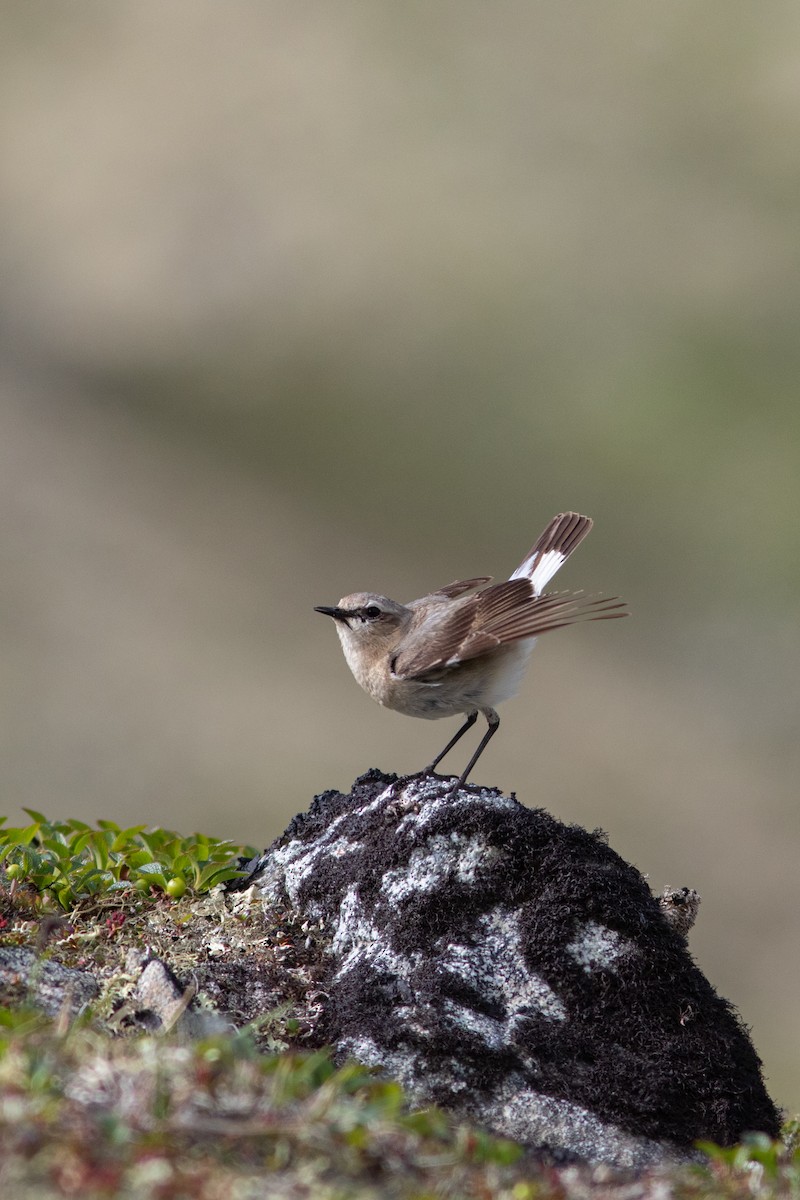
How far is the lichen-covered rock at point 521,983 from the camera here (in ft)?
15.8

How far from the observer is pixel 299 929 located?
5770mm

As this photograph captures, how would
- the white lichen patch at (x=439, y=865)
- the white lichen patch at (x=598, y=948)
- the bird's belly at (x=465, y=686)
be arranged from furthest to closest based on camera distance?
the bird's belly at (x=465, y=686), the white lichen patch at (x=439, y=865), the white lichen patch at (x=598, y=948)

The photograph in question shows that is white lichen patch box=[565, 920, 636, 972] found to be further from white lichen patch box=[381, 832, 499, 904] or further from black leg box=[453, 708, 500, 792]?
black leg box=[453, 708, 500, 792]

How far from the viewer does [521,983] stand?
17.1ft

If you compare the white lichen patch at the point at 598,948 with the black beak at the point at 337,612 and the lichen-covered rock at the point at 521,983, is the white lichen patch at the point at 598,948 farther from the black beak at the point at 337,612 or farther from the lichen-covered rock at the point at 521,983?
the black beak at the point at 337,612

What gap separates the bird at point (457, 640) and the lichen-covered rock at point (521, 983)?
53 cm

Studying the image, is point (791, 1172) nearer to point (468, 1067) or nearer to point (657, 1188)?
point (657, 1188)

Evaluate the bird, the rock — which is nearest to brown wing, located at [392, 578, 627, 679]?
the bird

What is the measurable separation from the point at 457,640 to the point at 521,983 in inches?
72.2

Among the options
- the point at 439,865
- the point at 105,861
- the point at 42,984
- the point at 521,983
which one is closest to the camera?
the point at 42,984

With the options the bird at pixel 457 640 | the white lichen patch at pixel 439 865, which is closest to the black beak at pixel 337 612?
the bird at pixel 457 640

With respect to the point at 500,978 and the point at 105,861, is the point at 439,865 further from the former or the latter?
the point at 105,861

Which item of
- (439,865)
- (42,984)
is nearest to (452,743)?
(439,865)

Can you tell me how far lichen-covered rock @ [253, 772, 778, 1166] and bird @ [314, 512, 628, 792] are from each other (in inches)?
20.8
